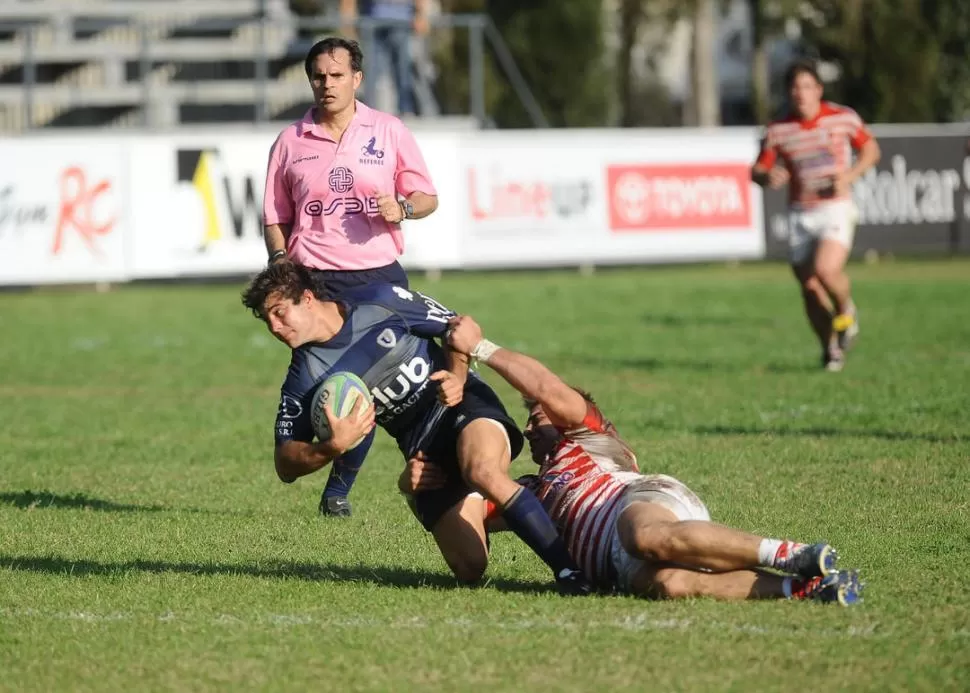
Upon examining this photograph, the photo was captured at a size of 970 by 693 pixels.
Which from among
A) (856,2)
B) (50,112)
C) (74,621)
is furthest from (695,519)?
(856,2)

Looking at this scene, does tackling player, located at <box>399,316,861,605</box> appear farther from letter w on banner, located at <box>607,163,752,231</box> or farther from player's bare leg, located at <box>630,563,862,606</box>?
letter w on banner, located at <box>607,163,752,231</box>

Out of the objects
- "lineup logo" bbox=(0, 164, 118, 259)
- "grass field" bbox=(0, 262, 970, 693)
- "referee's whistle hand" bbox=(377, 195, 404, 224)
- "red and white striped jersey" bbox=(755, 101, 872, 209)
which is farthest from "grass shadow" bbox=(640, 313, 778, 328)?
"referee's whistle hand" bbox=(377, 195, 404, 224)

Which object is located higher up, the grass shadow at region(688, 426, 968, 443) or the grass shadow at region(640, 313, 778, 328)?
the grass shadow at region(688, 426, 968, 443)

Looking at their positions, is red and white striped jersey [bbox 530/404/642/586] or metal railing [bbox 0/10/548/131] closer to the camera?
red and white striped jersey [bbox 530/404/642/586]

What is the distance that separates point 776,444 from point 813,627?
4.30 metres

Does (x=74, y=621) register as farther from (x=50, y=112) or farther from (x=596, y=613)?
(x=50, y=112)

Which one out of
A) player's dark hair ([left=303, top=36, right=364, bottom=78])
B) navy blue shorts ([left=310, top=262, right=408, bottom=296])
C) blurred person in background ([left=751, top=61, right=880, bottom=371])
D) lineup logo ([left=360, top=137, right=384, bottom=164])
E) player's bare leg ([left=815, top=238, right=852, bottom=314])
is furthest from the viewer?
blurred person in background ([left=751, top=61, right=880, bottom=371])

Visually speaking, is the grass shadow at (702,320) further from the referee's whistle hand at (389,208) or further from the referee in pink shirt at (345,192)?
the referee's whistle hand at (389,208)

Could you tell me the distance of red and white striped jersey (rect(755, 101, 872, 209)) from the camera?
13258mm

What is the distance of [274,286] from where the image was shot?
19.9ft

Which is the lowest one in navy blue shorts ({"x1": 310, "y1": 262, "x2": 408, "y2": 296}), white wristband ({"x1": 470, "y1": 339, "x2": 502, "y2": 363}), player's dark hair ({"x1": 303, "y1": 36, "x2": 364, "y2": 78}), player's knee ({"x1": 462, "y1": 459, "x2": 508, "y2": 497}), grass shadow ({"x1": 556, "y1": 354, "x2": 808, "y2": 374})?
grass shadow ({"x1": 556, "y1": 354, "x2": 808, "y2": 374})

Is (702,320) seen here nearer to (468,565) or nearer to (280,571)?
(280,571)

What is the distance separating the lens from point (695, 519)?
5.79m

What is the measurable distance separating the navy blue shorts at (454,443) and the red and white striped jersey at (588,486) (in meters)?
0.27
